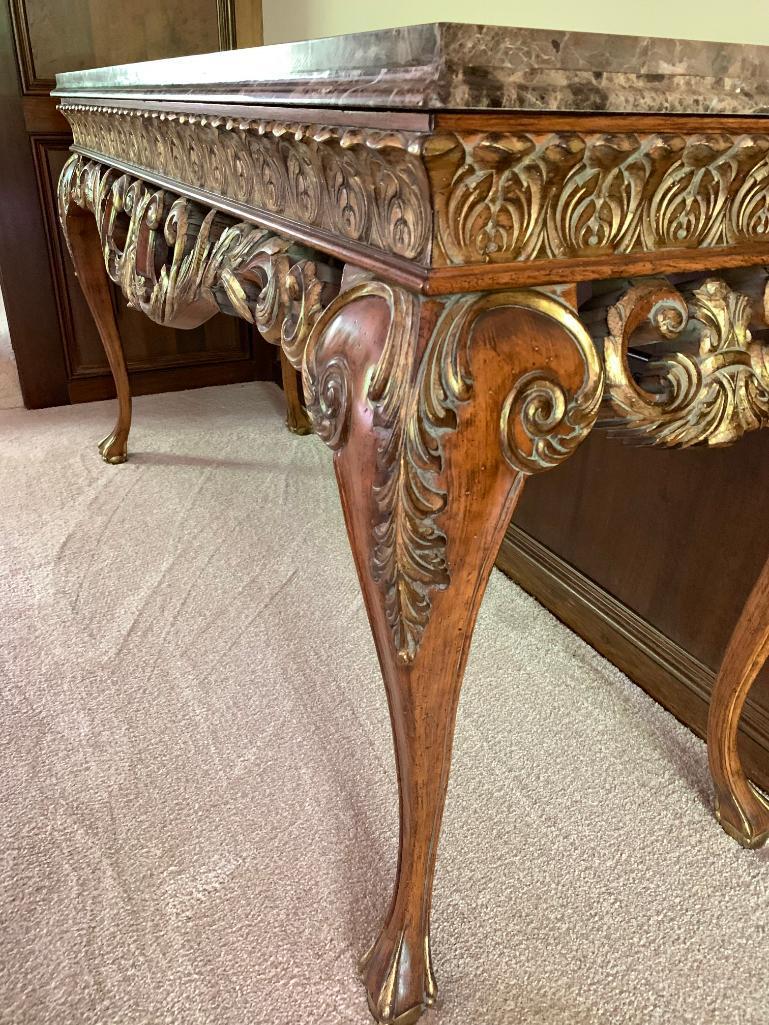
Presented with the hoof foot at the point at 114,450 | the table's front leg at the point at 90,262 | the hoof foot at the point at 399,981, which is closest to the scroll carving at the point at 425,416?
the hoof foot at the point at 399,981

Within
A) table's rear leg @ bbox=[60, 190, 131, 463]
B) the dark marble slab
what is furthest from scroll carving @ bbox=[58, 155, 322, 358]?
table's rear leg @ bbox=[60, 190, 131, 463]

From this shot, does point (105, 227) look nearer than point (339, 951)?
No

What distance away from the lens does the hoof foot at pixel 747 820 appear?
821 millimetres

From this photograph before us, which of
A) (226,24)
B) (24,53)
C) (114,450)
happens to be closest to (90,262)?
(114,450)

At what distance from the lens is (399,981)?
625mm

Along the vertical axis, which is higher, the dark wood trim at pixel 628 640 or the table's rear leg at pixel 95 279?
the table's rear leg at pixel 95 279

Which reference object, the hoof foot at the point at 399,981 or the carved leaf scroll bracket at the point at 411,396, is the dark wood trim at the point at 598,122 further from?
the hoof foot at the point at 399,981

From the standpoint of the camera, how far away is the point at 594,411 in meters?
0.45

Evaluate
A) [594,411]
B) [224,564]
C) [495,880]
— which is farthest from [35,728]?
[594,411]

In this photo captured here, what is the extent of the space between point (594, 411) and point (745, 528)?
0.52m

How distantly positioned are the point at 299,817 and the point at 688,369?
620 mm

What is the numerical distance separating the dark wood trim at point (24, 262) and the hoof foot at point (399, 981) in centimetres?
168

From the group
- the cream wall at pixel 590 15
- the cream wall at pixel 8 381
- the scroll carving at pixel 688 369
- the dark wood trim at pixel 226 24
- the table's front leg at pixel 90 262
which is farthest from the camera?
the cream wall at pixel 8 381

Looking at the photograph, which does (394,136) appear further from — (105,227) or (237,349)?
(237,349)
